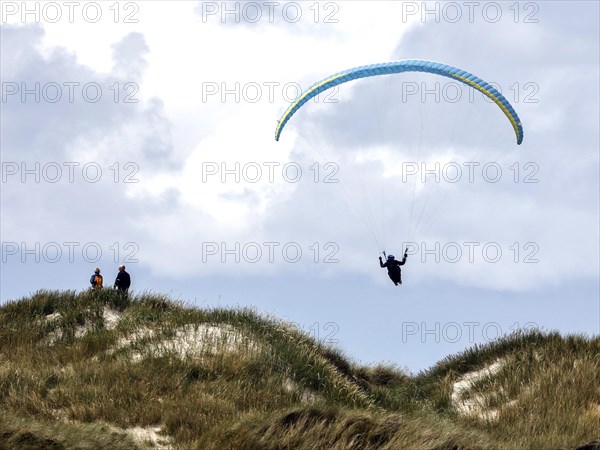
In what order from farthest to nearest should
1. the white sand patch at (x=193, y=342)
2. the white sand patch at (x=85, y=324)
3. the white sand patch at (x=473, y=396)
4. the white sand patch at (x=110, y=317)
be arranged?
the white sand patch at (x=110, y=317) < the white sand patch at (x=85, y=324) < the white sand patch at (x=473, y=396) < the white sand patch at (x=193, y=342)

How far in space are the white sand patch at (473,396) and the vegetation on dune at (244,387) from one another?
0.18ft

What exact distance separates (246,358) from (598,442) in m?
7.75

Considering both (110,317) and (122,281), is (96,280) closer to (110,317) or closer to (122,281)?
(122,281)

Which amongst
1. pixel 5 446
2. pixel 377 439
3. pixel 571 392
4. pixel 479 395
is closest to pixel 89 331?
pixel 5 446

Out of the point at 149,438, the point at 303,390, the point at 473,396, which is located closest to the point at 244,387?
the point at 303,390

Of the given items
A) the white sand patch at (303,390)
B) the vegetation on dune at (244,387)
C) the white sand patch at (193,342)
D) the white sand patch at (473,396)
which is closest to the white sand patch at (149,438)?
the vegetation on dune at (244,387)

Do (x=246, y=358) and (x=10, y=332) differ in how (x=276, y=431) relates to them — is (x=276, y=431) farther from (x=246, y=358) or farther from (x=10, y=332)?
(x=10, y=332)

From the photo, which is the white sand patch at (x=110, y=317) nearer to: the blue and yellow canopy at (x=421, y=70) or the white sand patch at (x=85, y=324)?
the white sand patch at (x=85, y=324)

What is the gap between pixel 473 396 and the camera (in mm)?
23031

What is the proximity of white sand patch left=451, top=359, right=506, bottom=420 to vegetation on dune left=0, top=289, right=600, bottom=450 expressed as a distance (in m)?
0.06

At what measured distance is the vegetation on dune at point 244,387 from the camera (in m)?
15.8

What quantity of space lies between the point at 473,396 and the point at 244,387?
797cm

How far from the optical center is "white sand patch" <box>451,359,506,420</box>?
21.5 metres

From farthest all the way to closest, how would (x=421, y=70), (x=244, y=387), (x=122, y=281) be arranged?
(x=421, y=70)
(x=122, y=281)
(x=244, y=387)
